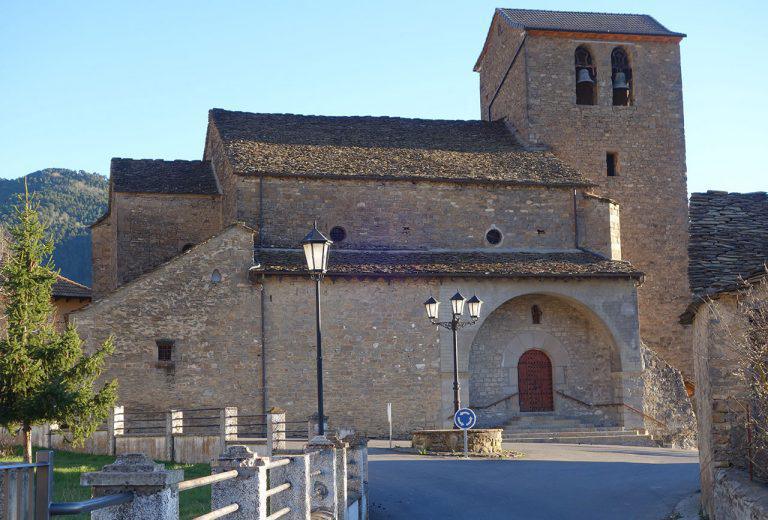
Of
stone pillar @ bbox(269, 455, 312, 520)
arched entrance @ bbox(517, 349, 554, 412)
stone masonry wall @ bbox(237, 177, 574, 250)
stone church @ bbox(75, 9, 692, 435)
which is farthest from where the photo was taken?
arched entrance @ bbox(517, 349, 554, 412)

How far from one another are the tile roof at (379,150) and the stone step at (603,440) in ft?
26.6

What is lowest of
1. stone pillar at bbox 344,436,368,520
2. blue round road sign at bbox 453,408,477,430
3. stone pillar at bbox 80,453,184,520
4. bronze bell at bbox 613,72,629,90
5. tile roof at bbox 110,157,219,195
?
stone pillar at bbox 344,436,368,520

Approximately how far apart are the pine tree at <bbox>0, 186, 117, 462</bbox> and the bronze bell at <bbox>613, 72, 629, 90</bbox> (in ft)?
68.8

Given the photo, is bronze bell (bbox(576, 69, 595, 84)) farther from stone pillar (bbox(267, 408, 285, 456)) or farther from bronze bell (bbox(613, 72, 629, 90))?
stone pillar (bbox(267, 408, 285, 456))

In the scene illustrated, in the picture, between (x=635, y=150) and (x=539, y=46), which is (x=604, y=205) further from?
(x=539, y=46)

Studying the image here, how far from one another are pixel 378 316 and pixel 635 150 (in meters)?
12.3

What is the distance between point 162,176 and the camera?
30922 mm

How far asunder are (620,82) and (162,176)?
1606cm

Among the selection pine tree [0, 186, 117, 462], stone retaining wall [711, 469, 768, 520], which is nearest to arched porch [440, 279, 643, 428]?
pine tree [0, 186, 117, 462]

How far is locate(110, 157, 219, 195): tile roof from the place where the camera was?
29953mm

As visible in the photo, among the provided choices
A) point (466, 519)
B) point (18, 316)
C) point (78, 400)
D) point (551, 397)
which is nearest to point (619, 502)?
point (466, 519)

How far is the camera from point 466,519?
13.9 metres

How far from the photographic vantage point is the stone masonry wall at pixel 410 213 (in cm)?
2827

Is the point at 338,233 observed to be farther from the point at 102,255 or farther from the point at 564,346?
the point at 102,255
